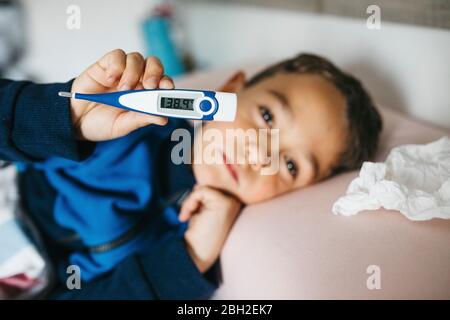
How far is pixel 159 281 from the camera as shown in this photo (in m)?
0.67

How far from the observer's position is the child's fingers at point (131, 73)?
1.64 ft

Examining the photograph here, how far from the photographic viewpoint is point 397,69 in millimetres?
804

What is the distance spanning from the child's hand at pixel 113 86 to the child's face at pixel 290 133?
0.67 ft

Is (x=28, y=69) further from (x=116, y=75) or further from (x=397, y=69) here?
(x=397, y=69)

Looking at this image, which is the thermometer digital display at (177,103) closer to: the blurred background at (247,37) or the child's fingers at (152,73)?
the child's fingers at (152,73)

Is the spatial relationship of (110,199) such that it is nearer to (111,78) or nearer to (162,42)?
(111,78)

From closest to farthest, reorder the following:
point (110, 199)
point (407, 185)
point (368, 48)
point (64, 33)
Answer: point (407, 185), point (110, 199), point (368, 48), point (64, 33)

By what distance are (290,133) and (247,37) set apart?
54cm

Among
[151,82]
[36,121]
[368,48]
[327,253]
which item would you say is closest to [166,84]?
[151,82]

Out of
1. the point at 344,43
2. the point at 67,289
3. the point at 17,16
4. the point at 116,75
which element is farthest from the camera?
the point at 17,16

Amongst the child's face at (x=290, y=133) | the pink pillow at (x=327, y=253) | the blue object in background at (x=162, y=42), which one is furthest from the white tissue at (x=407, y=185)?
the blue object in background at (x=162, y=42)

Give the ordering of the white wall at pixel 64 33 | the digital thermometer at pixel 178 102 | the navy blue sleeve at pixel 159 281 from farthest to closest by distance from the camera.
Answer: the white wall at pixel 64 33
the navy blue sleeve at pixel 159 281
the digital thermometer at pixel 178 102
